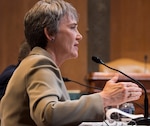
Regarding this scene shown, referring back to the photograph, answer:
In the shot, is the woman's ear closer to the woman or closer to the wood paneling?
the woman

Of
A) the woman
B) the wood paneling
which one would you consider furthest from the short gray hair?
Result: the wood paneling

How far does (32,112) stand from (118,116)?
3.04 ft

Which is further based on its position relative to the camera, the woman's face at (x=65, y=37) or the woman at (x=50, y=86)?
the woman's face at (x=65, y=37)

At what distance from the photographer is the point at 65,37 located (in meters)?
1.81

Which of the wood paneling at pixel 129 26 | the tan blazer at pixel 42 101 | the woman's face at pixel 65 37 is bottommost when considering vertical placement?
the wood paneling at pixel 129 26

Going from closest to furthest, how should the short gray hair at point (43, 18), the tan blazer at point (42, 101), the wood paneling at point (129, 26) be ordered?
1. the tan blazer at point (42, 101)
2. the short gray hair at point (43, 18)
3. the wood paneling at point (129, 26)

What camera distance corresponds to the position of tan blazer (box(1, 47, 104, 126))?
1.50 meters

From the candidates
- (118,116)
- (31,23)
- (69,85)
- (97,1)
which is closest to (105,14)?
(97,1)

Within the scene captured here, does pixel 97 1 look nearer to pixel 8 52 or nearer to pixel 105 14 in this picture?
pixel 105 14

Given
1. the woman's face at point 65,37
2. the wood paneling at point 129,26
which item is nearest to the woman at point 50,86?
the woman's face at point 65,37

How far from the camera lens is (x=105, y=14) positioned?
636 centimetres

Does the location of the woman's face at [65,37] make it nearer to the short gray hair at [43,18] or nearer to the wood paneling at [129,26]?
the short gray hair at [43,18]

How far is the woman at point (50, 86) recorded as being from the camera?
1509 millimetres

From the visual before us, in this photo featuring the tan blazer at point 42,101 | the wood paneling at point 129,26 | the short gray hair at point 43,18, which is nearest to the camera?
the tan blazer at point 42,101
